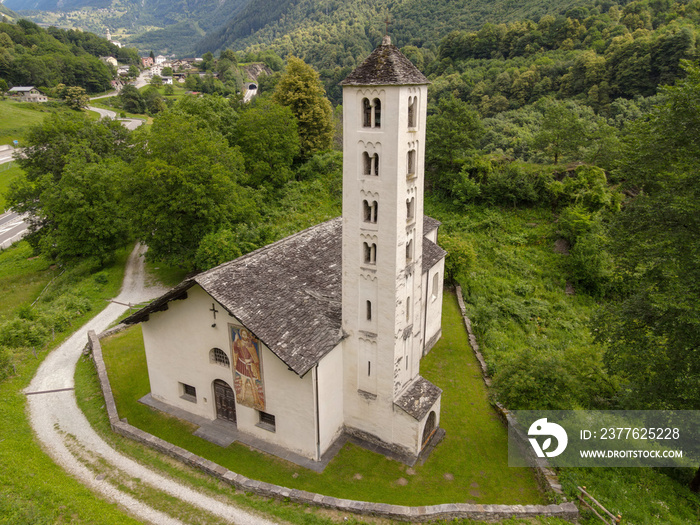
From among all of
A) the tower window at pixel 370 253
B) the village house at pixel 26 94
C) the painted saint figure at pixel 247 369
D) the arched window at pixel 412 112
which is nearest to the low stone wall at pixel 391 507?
the painted saint figure at pixel 247 369

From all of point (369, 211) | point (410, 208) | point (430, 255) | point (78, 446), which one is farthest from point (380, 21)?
point (78, 446)

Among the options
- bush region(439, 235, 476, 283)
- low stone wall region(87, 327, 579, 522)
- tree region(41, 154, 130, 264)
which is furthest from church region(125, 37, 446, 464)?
tree region(41, 154, 130, 264)

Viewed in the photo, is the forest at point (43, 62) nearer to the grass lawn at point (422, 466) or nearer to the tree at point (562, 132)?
the grass lawn at point (422, 466)

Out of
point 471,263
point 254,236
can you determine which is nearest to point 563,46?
point 471,263

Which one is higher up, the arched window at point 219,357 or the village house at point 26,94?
the village house at point 26,94

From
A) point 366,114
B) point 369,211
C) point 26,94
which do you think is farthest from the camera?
point 26,94

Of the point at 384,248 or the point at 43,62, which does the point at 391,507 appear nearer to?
the point at 384,248
